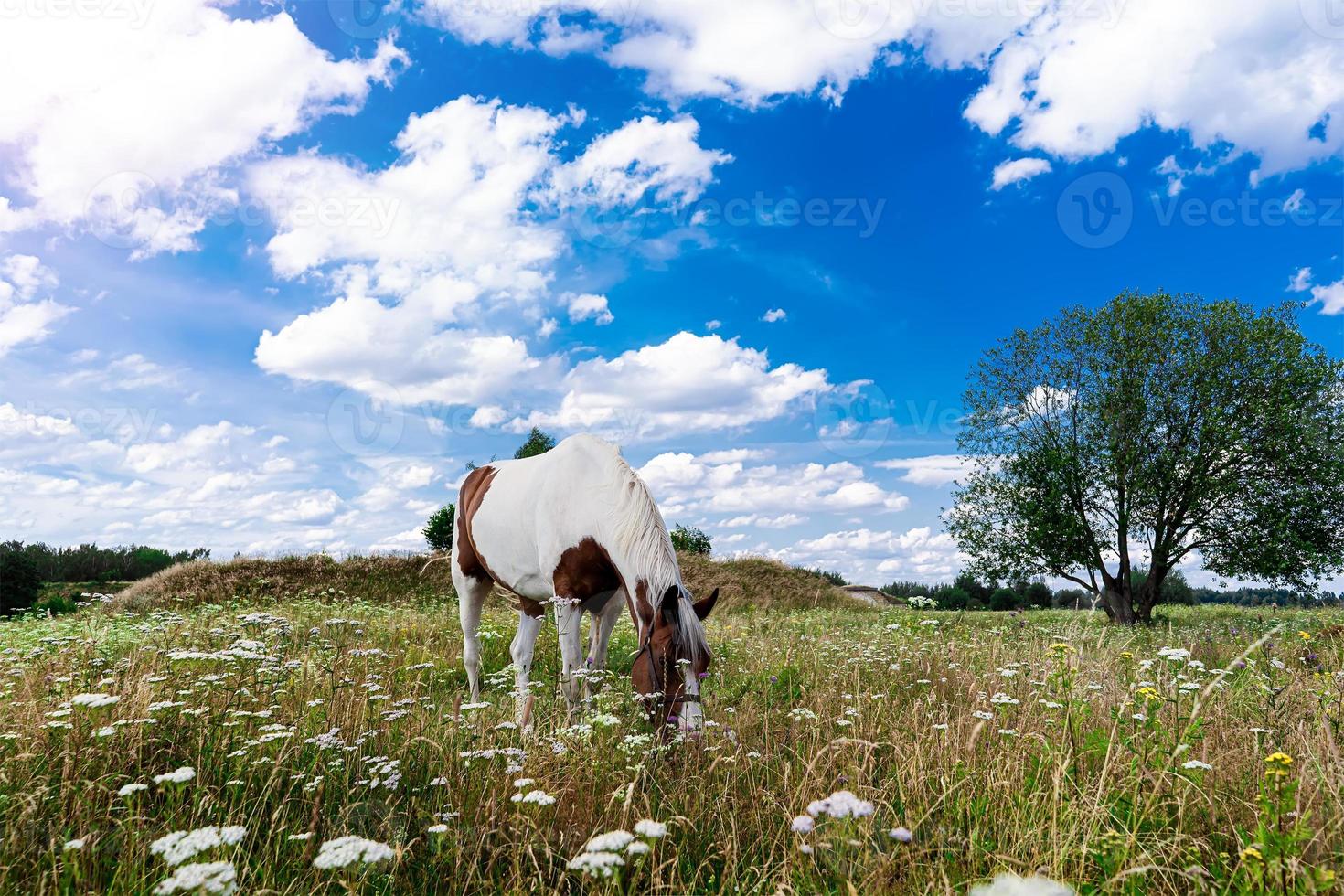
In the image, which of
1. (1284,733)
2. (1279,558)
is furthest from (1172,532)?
(1284,733)

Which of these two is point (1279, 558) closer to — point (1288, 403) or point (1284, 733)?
point (1288, 403)

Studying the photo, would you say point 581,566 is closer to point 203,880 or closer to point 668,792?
point 668,792

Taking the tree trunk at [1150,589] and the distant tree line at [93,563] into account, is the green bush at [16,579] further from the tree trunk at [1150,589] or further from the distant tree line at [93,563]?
the tree trunk at [1150,589]

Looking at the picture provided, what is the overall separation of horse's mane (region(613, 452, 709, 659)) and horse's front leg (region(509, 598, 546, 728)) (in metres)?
1.68

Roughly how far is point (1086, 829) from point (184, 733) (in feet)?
16.9

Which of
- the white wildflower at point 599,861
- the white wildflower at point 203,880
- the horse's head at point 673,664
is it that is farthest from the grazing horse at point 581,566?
the white wildflower at point 203,880

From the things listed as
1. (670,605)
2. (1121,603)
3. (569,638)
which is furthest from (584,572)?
(1121,603)

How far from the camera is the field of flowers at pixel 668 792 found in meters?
2.93

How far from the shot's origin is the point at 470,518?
9.30 metres

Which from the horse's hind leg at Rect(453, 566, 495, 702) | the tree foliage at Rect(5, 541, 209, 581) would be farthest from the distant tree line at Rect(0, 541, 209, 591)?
the horse's hind leg at Rect(453, 566, 495, 702)

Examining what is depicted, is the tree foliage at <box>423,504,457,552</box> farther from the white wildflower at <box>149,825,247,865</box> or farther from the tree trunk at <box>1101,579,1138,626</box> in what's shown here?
the white wildflower at <box>149,825,247,865</box>

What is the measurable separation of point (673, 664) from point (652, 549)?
1.15m

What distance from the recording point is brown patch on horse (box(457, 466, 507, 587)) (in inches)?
368

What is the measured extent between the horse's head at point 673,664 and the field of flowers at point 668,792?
226 mm
